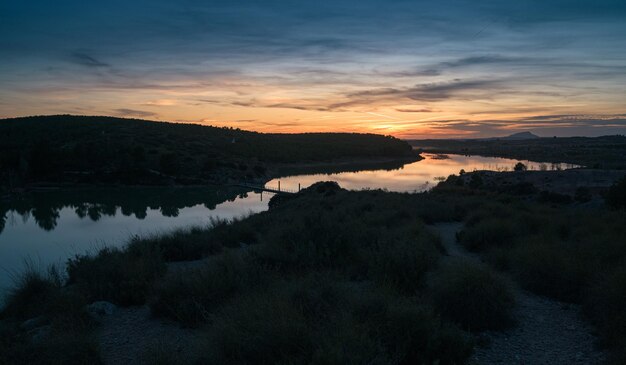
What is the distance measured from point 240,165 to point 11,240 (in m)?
36.9

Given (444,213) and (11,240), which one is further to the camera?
(11,240)

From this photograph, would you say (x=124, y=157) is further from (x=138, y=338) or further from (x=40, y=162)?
(x=138, y=338)

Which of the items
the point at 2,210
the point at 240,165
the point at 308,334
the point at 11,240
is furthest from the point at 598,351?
the point at 240,165

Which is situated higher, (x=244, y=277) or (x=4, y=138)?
(x=4, y=138)

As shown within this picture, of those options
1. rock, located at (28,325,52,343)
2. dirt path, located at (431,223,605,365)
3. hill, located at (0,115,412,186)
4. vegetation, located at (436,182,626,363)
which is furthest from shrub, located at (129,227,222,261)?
hill, located at (0,115,412,186)

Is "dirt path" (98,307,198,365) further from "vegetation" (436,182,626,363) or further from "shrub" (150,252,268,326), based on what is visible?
"vegetation" (436,182,626,363)

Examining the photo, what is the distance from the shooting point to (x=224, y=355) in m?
4.20

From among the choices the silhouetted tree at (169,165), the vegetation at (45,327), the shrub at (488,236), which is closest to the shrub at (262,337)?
the vegetation at (45,327)

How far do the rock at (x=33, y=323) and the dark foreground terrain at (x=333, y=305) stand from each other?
0.02m

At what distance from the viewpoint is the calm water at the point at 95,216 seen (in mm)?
17194

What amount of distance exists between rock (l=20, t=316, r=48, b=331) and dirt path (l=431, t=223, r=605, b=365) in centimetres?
590

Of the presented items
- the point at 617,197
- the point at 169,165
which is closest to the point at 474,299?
the point at 617,197

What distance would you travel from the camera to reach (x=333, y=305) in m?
5.11

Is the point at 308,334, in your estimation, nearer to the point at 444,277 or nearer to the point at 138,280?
the point at 444,277
